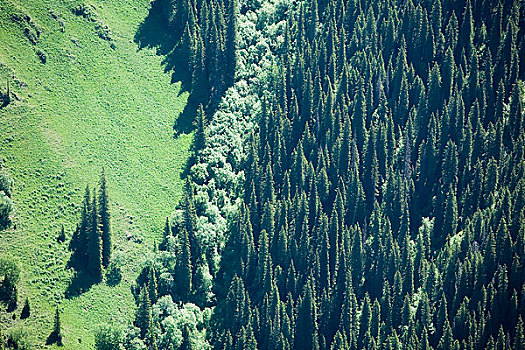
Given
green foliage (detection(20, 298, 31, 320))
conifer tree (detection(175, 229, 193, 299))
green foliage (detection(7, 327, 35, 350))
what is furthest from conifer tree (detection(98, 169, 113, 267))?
green foliage (detection(7, 327, 35, 350))

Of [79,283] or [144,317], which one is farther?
[144,317]

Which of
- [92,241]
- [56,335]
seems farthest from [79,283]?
[56,335]

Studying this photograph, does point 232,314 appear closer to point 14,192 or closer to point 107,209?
point 107,209

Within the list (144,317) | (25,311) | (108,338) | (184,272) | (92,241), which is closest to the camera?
(25,311)

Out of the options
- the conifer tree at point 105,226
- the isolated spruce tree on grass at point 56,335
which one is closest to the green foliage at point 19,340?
the isolated spruce tree on grass at point 56,335

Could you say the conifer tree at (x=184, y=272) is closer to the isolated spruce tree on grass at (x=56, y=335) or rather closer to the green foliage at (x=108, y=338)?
the green foliage at (x=108, y=338)

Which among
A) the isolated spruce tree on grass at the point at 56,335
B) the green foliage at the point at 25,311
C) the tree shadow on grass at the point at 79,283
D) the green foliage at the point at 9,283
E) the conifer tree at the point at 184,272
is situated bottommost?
the isolated spruce tree on grass at the point at 56,335

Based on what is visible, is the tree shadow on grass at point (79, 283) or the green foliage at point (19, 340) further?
the tree shadow on grass at point (79, 283)

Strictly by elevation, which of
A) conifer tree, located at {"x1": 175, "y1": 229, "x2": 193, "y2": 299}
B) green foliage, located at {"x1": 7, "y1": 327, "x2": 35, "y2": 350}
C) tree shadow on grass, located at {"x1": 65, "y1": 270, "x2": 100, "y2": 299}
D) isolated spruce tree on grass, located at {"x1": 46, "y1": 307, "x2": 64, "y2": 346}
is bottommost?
→ green foliage, located at {"x1": 7, "y1": 327, "x2": 35, "y2": 350}

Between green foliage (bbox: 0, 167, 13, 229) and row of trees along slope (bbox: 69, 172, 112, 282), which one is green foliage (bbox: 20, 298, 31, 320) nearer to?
row of trees along slope (bbox: 69, 172, 112, 282)

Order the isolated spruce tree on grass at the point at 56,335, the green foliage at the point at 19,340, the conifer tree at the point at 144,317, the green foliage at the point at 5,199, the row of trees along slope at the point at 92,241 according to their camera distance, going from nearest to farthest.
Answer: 1. the green foliage at the point at 19,340
2. the isolated spruce tree on grass at the point at 56,335
3. the green foliage at the point at 5,199
4. the conifer tree at the point at 144,317
5. the row of trees along slope at the point at 92,241

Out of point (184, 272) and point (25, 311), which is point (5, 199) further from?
point (184, 272)
